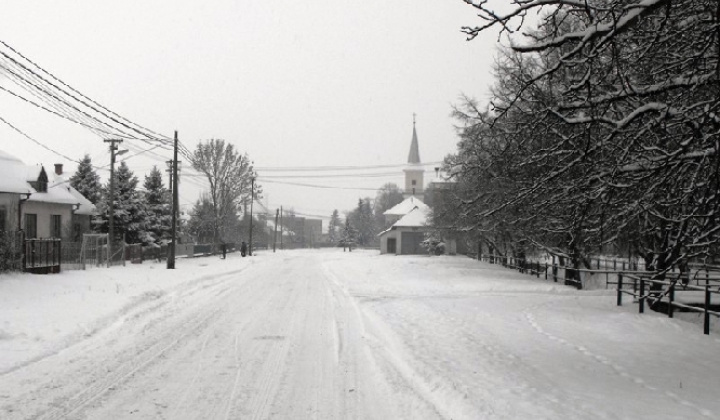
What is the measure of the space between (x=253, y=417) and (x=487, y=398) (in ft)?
8.62

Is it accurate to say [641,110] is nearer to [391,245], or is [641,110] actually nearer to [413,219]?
[413,219]

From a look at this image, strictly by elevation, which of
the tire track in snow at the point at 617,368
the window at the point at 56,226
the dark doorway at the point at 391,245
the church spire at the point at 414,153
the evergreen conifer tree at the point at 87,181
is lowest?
the dark doorway at the point at 391,245

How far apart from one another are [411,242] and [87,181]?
34.5 m

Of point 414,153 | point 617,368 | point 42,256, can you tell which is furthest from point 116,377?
point 414,153

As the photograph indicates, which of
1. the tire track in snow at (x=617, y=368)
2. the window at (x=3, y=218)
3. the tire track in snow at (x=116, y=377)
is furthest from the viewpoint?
the window at (x=3, y=218)

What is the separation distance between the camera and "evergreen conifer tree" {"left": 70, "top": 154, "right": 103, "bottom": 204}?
45625mm

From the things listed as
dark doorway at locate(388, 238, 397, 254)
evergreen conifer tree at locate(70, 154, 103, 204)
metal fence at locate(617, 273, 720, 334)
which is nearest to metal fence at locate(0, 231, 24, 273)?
metal fence at locate(617, 273, 720, 334)

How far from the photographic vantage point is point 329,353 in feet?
29.3

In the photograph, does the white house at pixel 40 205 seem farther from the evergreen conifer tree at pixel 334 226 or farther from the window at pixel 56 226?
the evergreen conifer tree at pixel 334 226

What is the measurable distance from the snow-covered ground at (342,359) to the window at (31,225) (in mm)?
17182

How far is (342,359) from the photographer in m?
8.55

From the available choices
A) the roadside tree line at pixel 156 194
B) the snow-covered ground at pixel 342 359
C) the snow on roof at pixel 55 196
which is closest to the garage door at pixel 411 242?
the roadside tree line at pixel 156 194

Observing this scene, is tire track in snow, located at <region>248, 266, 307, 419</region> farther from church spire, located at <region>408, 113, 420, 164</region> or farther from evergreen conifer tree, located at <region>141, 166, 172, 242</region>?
church spire, located at <region>408, 113, 420, 164</region>

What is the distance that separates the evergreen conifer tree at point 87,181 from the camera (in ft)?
150
